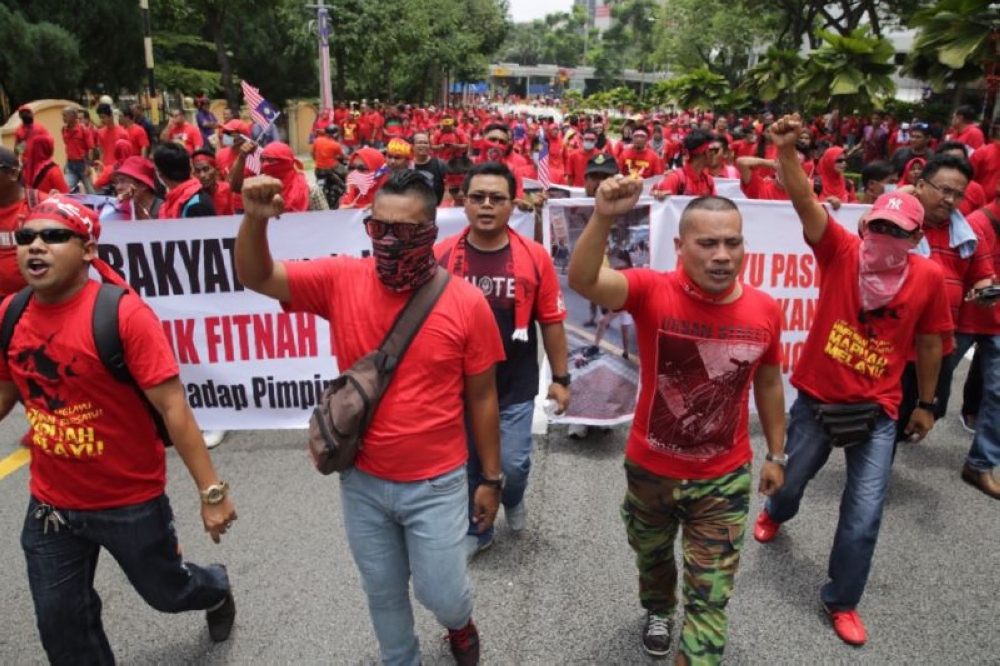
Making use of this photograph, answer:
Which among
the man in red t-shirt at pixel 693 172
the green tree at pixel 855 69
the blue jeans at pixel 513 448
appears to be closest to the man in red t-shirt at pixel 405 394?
the blue jeans at pixel 513 448

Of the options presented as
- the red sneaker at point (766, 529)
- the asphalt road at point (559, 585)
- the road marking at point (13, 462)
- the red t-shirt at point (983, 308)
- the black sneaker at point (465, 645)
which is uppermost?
the red t-shirt at point (983, 308)

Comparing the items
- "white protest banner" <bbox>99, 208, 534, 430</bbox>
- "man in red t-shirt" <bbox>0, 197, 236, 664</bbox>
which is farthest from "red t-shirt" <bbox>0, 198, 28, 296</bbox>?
"man in red t-shirt" <bbox>0, 197, 236, 664</bbox>

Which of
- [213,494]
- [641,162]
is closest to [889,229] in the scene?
[213,494]

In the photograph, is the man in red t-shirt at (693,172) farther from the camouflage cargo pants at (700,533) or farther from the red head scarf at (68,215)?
the red head scarf at (68,215)

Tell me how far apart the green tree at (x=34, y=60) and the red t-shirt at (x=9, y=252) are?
23.3 metres

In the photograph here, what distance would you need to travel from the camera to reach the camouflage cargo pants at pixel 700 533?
2.82 meters

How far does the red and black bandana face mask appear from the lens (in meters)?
2.55

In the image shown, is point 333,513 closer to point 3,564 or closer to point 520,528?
point 520,528

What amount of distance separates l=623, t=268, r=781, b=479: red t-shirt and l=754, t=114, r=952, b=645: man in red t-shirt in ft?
2.39

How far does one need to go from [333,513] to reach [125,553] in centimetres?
172

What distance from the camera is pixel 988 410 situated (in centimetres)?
478

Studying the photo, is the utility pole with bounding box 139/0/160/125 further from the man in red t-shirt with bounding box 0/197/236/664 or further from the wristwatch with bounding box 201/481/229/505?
the wristwatch with bounding box 201/481/229/505

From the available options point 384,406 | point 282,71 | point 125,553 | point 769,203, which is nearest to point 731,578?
point 384,406

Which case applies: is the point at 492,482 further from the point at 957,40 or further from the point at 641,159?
the point at 957,40
